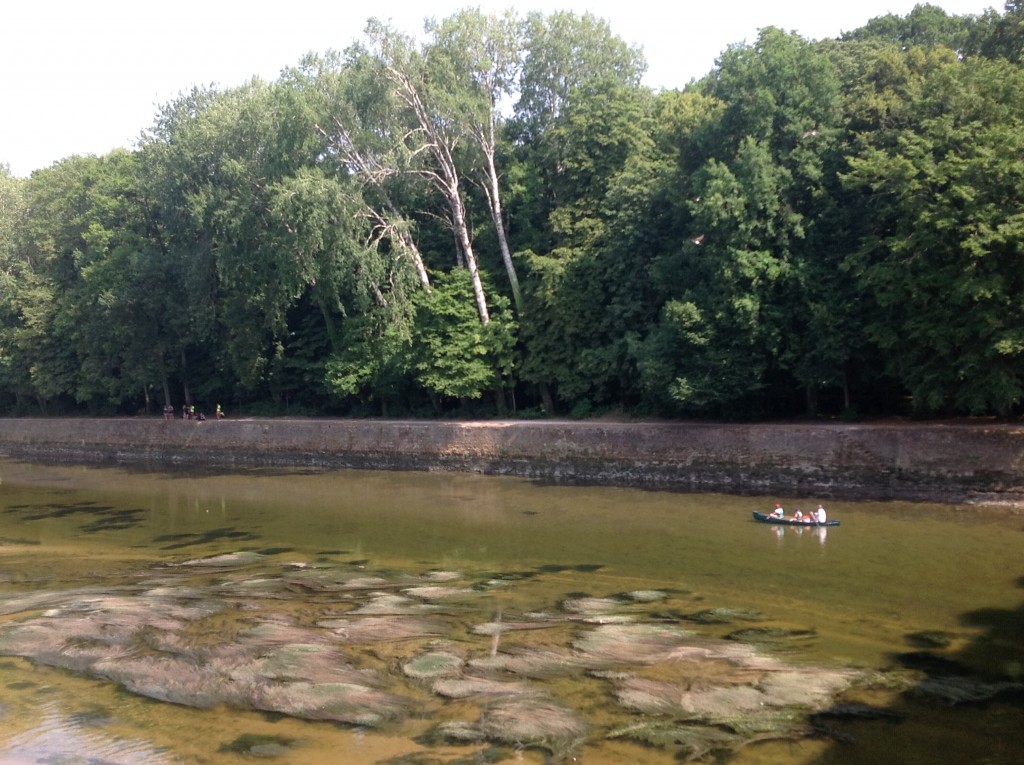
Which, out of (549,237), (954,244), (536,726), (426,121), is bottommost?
(536,726)

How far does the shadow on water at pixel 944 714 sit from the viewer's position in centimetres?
858

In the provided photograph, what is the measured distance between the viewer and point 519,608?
14.1 meters

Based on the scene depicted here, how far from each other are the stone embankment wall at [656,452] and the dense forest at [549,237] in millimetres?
1229

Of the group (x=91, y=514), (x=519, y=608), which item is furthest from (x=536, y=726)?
(x=91, y=514)

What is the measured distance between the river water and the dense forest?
5367mm

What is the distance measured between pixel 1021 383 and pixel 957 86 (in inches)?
306

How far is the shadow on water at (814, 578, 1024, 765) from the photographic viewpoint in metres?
8.58

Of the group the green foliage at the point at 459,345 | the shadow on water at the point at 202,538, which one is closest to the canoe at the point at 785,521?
the shadow on water at the point at 202,538

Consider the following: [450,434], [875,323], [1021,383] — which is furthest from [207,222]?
[1021,383]

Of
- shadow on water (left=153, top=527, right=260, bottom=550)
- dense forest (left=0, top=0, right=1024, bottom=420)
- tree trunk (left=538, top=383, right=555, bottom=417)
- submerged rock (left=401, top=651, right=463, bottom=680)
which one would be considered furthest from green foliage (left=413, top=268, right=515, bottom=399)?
submerged rock (left=401, top=651, right=463, bottom=680)

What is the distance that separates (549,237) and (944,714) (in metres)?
28.5

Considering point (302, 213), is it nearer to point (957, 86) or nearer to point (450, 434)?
point (450, 434)

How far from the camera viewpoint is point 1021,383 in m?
21.5

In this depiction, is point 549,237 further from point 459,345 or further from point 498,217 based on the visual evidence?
point 459,345
